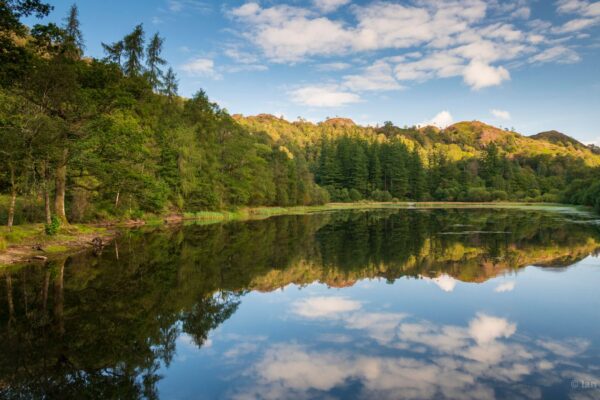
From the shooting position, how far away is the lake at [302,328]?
615 cm

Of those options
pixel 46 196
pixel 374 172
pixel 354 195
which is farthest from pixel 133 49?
pixel 374 172

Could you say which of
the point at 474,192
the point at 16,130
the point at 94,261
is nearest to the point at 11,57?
the point at 16,130

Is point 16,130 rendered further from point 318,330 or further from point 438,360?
point 438,360

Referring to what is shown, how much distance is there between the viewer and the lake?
615 cm

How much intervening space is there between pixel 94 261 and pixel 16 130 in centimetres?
726

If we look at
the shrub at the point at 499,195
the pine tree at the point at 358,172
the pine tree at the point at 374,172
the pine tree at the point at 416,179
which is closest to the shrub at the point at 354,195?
the pine tree at the point at 358,172

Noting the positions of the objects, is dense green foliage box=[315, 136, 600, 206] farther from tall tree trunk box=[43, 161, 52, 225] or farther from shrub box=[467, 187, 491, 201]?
tall tree trunk box=[43, 161, 52, 225]

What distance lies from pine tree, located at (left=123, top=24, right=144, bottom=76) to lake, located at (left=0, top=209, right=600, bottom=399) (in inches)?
1385

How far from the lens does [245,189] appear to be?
181ft

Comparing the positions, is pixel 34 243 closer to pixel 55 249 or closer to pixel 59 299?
pixel 55 249

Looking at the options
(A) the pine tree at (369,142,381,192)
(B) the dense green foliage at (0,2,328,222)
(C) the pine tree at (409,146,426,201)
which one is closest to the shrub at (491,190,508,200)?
(C) the pine tree at (409,146,426,201)

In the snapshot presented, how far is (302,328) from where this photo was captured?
29.7ft

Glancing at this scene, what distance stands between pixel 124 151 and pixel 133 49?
23977 millimetres

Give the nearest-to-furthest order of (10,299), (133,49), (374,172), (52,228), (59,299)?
(10,299) < (59,299) < (52,228) < (133,49) < (374,172)
